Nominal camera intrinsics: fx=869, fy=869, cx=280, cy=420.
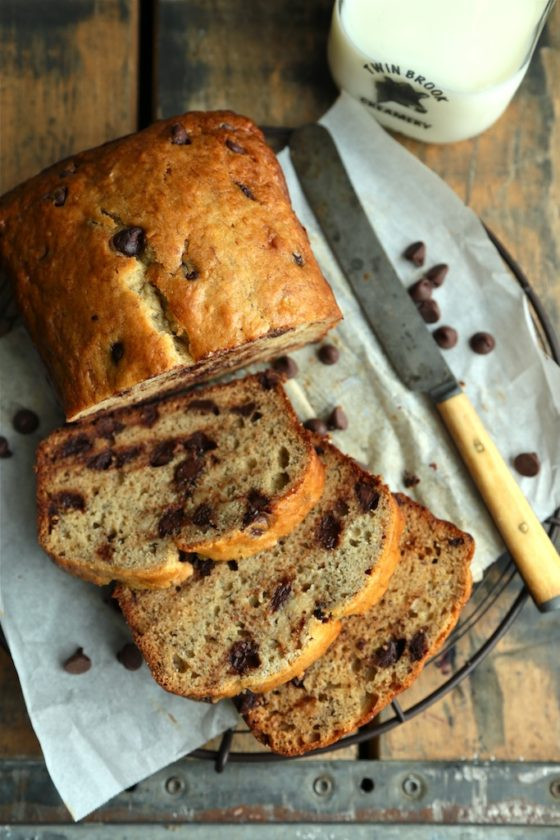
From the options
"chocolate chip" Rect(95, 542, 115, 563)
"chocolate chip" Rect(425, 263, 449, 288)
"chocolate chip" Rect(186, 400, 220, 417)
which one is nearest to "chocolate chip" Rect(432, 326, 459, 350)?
"chocolate chip" Rect(425, 263, 449, 288)

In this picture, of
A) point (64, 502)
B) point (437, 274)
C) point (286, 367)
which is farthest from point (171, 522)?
point (437, 274)

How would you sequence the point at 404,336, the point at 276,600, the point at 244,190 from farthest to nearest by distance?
the point at 404,336, the point at 276,600, the point at 244,190

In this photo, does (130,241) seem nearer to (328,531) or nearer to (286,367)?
(286,367)

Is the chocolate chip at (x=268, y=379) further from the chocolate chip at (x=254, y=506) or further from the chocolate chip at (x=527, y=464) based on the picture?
the chocolate chip at (x=527, y=464)

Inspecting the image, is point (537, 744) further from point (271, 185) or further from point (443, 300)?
point (271, 185)

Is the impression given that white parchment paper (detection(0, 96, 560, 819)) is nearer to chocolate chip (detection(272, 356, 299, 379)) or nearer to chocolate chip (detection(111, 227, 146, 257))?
chocolate chip (detection(272, 356, 299, 379))

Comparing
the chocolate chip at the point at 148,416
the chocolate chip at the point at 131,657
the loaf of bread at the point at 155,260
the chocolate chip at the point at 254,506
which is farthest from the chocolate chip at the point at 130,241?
the chocolate chip at the point at 131,657

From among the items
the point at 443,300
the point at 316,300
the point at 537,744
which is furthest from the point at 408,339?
the point at 537,744

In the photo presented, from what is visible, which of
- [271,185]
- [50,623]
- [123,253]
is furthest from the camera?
[50,623]
